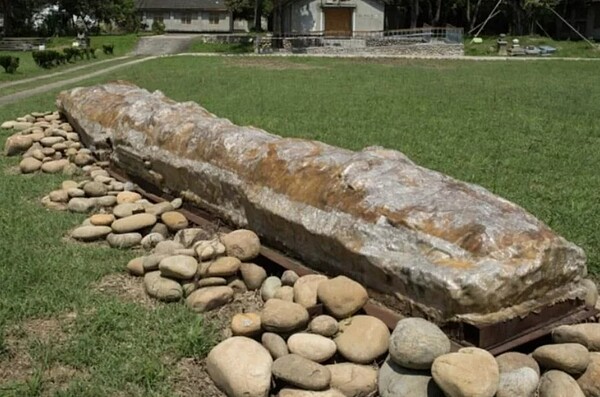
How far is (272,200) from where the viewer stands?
5.05 meters

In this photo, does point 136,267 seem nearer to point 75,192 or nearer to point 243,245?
point 243,245

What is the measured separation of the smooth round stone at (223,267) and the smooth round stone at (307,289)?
571 millimetres

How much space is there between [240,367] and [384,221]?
4.03 feet

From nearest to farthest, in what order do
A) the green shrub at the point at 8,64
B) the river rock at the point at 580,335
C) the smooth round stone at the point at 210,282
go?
the river rock at the point at 580,335, the smooth round stone at the point at 210,282, the green shrub at the point at 8,64

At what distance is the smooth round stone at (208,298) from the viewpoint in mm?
4367

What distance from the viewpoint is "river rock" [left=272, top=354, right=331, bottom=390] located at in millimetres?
3414

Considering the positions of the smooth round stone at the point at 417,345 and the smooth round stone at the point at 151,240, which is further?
the smooth round stone at the point at 151,240

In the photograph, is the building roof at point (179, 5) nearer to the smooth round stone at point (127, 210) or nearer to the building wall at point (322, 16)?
the building wall at point (322, 16)

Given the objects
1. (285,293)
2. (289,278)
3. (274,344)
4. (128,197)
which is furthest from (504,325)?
(128,197)

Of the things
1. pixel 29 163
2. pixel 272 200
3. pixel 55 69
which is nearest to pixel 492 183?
pixel 272 200

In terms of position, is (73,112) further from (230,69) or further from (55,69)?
(55,69)

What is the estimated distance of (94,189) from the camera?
685 cm

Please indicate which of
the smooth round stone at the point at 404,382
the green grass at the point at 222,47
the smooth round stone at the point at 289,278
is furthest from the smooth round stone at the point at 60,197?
the green grass at the point at 222,47

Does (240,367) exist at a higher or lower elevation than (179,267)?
lower
